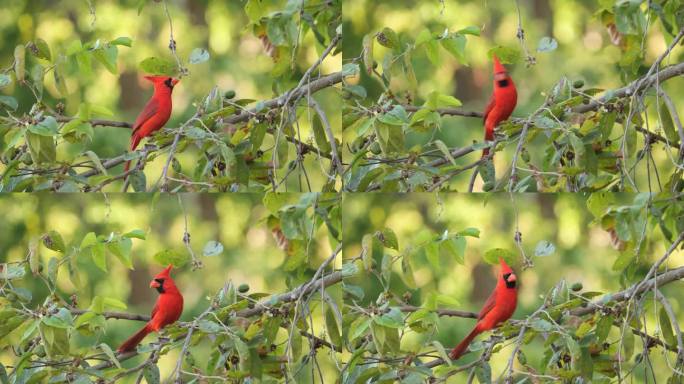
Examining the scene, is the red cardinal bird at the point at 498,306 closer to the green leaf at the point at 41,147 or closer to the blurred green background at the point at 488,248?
the blurred green background at the point at 488,248

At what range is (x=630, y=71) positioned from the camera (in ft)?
10.7

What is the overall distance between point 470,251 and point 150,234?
43.9 inches

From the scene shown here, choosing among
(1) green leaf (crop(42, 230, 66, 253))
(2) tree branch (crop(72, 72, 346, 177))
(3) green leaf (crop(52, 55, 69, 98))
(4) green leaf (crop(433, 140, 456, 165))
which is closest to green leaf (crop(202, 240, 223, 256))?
(2) tree branch (crop(72, 72, 346, 177))

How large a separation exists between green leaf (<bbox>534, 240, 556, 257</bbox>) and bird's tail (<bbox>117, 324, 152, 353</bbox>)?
137 centimetres

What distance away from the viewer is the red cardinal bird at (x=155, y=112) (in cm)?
323

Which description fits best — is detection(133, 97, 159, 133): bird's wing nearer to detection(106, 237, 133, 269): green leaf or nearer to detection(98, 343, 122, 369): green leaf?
detection(106, 237, 133, 269): green leaf

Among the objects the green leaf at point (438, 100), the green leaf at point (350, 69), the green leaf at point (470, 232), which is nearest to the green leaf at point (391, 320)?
the green leaf at point (470, 232)

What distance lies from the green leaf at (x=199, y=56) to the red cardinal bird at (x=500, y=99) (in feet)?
3.27

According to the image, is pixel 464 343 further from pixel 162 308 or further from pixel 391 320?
pixel 162 308

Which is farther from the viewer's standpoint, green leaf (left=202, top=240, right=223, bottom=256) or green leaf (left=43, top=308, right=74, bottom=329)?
green leaf (left=202, top=240, right=223, bottom=256)

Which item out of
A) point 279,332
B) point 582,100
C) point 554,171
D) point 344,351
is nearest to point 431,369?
point 344,351

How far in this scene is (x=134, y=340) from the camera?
3.24m

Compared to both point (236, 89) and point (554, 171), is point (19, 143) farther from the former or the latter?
point (554, 171)

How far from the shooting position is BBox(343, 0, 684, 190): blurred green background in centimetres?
325
